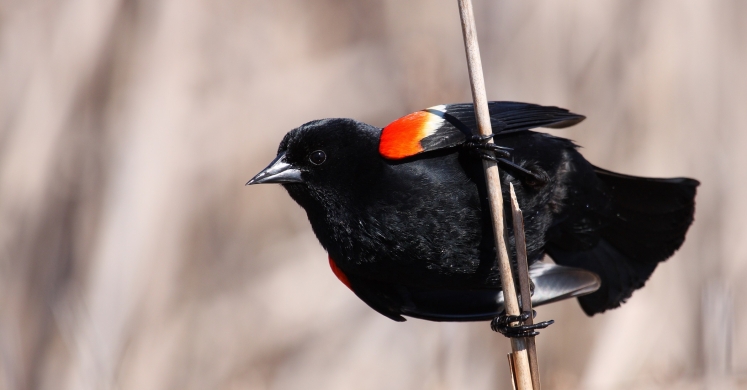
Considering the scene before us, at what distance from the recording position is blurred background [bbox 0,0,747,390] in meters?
2.95

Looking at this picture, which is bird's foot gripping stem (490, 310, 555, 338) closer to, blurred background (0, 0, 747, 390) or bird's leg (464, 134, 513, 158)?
bird's leg (464, 134, 513, 158)

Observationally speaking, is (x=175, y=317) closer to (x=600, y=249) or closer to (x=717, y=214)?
(x=600, y=249)

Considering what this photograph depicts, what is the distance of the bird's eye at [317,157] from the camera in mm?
2178

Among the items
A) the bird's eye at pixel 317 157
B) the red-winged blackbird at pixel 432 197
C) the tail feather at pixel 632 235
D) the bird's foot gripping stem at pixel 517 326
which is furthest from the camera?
the tail feather at pixel 632 235

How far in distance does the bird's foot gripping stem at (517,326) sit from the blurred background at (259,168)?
868 mm

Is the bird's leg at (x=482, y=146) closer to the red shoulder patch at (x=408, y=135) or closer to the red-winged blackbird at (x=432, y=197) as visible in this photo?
the red-winged blackbird at (x=432, y=197)

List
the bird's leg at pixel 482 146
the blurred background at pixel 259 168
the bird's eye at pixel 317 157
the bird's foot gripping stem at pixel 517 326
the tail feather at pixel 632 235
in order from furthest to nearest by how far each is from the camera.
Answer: the blurred background at pixel 259 168, the tail feather at pixel 632 235, the bird's eye at pixel 317 157, the bird's leg at pixel 482 146, the bird's foot gripping stem at pixel 517 326

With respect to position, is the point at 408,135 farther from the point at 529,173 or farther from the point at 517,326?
the point at 517,326

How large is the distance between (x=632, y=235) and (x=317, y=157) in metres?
1.31

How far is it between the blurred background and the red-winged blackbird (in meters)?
0.67

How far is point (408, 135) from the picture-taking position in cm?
211

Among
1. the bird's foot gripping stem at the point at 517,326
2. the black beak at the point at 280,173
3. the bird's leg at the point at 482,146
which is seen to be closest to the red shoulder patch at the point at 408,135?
the bird's leg at the point at 482,146

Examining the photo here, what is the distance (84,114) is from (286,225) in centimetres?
123

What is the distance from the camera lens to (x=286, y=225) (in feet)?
12.8
